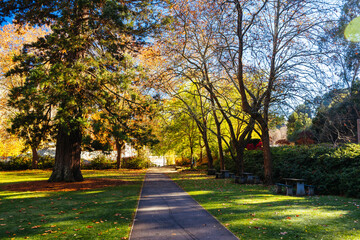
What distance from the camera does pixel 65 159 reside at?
55.4 feet

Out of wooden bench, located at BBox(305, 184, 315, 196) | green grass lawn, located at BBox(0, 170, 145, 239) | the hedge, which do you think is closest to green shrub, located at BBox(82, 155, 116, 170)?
green grass lawn, located at BBox(0, 170, 145, 239)

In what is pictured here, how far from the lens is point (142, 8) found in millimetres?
13352

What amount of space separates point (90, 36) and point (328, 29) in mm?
11808

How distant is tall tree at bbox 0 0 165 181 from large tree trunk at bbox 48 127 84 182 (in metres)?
3.47

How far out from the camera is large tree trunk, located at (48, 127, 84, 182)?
16609 mm

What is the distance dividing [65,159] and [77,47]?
7.32 meters

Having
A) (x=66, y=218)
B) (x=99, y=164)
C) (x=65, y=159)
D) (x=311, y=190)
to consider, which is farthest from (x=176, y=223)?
(x=99, y=164)

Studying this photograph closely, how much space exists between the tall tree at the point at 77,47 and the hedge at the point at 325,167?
9901 millimetres

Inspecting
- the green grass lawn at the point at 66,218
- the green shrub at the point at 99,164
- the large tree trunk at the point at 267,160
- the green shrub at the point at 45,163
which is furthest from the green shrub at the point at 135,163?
the green grass lawn at the point at 66,218

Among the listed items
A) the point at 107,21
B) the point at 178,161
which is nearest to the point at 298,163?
the point at 107,21

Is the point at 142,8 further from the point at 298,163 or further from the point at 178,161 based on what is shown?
the point at 178,161

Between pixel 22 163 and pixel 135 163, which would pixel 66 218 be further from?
pixel 22 163

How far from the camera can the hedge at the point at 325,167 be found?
10.2m

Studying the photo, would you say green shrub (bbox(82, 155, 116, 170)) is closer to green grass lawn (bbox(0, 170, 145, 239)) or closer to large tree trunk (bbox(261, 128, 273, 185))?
green grass lawn (bbox(0, 170, 145, 239))
